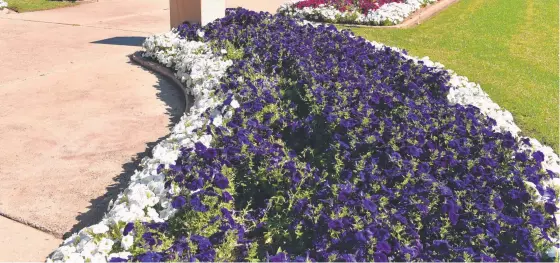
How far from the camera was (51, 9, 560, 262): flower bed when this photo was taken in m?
2.75

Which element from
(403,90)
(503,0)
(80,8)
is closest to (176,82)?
(403,90)

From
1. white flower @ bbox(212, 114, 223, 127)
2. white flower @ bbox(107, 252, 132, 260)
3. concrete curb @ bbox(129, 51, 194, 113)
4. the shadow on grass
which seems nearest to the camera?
white flower @ bbox(107, 252, 132, 260)

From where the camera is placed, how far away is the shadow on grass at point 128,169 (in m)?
3.50

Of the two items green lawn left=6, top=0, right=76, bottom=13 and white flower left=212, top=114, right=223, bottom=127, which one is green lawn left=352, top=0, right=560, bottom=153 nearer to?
white flower left=212, top=114, right=223, bottom=127

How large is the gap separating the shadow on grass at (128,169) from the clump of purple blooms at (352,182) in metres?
0.70

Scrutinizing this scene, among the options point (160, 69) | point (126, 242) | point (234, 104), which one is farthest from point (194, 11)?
point (126, 242)

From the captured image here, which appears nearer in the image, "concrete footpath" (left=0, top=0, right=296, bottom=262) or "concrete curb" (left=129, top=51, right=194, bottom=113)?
"concrete footpath" (left=0, top=0, right=296, bottom=262)

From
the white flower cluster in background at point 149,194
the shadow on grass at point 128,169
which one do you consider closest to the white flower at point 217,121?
the white flower cluster in background at point 149,194

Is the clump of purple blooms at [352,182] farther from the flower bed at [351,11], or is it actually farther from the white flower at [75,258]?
the flower bed at [351,11]

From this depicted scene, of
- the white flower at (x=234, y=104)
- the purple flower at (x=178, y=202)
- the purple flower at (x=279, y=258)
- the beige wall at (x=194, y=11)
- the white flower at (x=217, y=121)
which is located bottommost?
the purple flower at (x=279, y=258)

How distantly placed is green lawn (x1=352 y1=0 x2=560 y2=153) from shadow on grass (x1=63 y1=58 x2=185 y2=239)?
11.2ft

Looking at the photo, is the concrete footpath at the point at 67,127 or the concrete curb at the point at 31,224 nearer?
the concrete curb at the point at 31,224

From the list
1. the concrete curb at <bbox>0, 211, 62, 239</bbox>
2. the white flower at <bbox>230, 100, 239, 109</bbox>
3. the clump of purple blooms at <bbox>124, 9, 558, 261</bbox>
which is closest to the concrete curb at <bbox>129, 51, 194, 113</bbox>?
the clump of purple blooms at <bbox>124, 9, 558, 261</bbox>

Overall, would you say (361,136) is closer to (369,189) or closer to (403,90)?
(369,189)
